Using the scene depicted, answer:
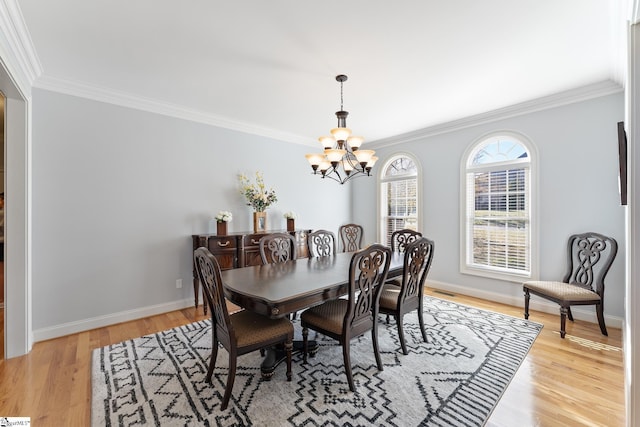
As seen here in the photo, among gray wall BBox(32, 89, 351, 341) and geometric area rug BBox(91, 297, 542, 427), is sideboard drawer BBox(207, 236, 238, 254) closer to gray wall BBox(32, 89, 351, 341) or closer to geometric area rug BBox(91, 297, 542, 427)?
gray wall BBox(32, 89, 351, 341)

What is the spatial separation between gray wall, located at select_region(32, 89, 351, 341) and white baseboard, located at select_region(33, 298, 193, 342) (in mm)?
10

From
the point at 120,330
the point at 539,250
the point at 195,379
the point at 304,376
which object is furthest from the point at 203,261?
the point at 539,250

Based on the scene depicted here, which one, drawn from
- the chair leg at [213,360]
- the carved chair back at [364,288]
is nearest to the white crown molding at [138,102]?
the chair leg at [213,360]

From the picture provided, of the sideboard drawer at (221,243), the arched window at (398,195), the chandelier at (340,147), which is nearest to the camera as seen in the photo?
the chandelier at (340,147)

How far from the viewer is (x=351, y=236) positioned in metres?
4.59

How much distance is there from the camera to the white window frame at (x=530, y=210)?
145 inches

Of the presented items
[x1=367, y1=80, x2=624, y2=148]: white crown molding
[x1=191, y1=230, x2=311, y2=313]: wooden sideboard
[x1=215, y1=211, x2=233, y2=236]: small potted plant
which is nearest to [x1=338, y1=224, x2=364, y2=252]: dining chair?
[x1=191, y1=230, x2=311, y2=313]: wooden sideboard

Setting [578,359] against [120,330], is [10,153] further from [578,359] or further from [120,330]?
[578,359]

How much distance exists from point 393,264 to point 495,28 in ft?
7.10

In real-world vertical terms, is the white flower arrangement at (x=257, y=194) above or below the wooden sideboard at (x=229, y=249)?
above

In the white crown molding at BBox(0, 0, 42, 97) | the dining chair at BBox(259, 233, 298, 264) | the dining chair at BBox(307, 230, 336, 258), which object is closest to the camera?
the white crown molding at BBox(0, 0, 42, 97)

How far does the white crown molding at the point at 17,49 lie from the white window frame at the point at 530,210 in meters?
4.97

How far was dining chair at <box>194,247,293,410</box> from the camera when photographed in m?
1.86

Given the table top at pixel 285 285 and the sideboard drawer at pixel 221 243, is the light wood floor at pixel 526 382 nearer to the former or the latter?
the sideboard drawer at pixel 221 243
